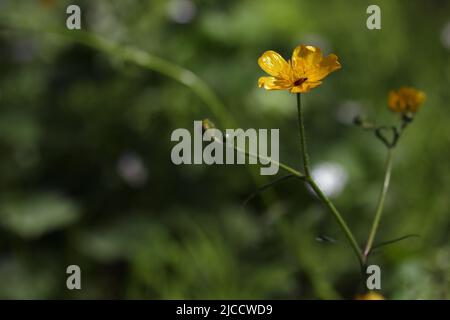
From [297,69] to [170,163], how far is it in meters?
1.26

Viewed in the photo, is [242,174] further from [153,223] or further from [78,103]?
[78,103]

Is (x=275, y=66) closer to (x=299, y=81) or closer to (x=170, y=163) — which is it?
(x=299, y=81)

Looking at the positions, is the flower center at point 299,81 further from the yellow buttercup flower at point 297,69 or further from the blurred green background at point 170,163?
the blurred green background at point 170,163

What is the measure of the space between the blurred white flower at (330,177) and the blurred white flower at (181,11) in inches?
22.3

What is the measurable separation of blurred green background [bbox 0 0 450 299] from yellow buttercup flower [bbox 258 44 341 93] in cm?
86

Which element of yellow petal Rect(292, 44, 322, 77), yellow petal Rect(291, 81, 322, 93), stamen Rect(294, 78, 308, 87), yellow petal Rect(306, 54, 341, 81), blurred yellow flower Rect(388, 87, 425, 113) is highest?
blurred yellow flower Rect(388, 87, 425, 113)

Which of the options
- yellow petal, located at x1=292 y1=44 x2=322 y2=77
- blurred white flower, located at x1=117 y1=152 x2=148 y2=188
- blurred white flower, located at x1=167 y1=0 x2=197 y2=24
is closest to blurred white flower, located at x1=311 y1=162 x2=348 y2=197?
blurred white flower, located at x1=117 y1=152 x2=148 y2=188

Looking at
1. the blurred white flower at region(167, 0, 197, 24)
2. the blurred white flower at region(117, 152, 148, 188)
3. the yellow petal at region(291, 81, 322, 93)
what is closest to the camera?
the yellow petal at region(291, 81, 322, 93)

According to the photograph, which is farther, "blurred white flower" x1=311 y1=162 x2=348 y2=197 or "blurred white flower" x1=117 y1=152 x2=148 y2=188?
"blurred white flower" x1=117 y1=152 x2=148 y2=188

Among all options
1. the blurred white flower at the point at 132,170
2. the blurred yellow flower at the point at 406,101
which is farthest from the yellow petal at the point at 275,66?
the blurred white flower at the point at 132,170

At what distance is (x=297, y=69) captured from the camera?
0.80m

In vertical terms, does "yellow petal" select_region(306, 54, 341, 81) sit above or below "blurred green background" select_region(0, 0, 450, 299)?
below

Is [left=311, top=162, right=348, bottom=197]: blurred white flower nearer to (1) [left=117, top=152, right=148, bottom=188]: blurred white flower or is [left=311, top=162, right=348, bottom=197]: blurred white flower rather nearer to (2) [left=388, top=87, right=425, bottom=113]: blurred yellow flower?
(1) [left=117, top=152, right=148, bottom=188]: blurred white flower

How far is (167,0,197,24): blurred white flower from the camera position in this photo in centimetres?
213
